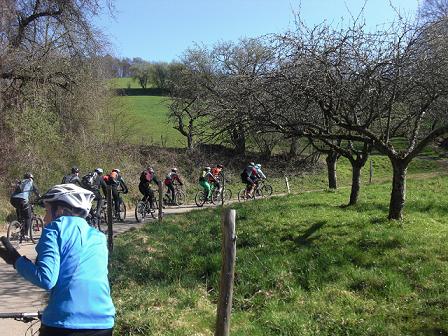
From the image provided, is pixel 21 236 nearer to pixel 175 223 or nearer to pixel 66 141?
pixel 175 223

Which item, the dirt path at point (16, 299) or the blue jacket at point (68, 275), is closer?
the blue jacket at point (68, 275)

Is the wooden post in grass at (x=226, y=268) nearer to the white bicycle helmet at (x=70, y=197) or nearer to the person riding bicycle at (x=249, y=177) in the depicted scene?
the white bicycle helmet at (x=70, y=197)

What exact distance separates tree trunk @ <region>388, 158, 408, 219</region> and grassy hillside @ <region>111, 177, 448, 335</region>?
31 cm

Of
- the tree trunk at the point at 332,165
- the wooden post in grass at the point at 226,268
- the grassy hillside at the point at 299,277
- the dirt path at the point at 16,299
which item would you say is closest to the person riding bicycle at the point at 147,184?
the grassy hillside at the point at 299,277

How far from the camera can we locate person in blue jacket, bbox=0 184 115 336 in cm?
285

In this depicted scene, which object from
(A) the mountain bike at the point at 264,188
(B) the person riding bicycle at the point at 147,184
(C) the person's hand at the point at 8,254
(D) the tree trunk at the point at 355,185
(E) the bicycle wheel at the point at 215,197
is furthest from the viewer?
(A) the mountain bike at the point at 264,188

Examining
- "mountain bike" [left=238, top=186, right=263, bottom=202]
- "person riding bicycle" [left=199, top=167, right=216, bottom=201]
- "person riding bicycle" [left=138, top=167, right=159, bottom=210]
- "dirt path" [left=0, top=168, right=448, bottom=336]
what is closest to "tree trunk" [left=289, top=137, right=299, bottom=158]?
"mountain bike" [left=238, top=186, right=263, bottom=202]

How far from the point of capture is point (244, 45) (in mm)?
29328

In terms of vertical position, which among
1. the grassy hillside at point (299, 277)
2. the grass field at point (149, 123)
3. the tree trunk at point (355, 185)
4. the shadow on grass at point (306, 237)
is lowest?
the grassy hillside at point (299, 277)

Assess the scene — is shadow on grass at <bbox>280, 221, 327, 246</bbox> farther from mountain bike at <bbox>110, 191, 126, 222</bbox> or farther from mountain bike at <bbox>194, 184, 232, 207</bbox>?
mountain bike at <bbox>194, 184, 232, 207</bbox>

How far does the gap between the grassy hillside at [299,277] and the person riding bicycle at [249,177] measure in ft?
35.4

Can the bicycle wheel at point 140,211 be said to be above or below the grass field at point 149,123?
below

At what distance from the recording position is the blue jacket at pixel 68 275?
111 inches

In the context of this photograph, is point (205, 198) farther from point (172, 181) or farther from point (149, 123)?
point (149, 123)
